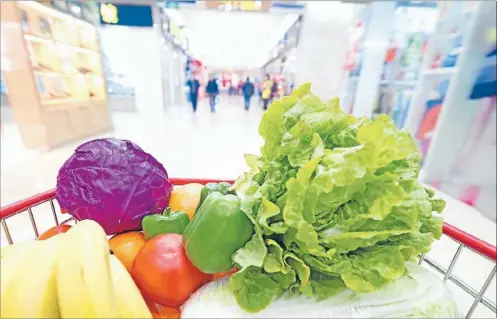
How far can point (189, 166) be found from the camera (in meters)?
3.05

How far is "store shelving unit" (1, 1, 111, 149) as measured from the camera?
344cm

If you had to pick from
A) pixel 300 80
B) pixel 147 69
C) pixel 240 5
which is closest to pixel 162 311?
pixel 240 5

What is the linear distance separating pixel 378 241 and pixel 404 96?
3796 mm

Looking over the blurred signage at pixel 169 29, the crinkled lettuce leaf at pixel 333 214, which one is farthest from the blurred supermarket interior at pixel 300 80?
the crinkled lettuce leaf at pixel 333 214

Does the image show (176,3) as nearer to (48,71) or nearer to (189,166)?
(48,71)

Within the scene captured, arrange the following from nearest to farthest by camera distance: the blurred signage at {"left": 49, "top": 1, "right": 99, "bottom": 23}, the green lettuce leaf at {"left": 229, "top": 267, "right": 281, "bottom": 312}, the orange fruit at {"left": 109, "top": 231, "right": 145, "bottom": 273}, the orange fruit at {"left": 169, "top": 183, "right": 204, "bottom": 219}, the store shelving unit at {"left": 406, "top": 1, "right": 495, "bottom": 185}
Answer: the green lettuce leaf at {"left": 229, "top": 267, "right": 281, "bottom": 312}, the orange fruit at {"left": 109, "top": 231, "right": 145, "bottom": 273}, the orange fruit at {"left": 169, "top": 183, "right": 204, "bottom": 219}, the store shelving unit at {"left": 406, "top": 1, "right": 495, "bottom": 185}, the blurred signage at {"left": 49, "top": 1, "right": 99, "bottom": 23}

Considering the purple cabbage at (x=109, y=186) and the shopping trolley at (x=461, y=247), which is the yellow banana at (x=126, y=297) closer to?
the purple cabbage at (x=109, y=186)

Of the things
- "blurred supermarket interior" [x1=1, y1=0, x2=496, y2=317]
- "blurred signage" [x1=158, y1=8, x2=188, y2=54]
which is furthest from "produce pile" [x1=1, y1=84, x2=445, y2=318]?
"blurred signage" [x1=158, y1=8, x2=188, y2=54]

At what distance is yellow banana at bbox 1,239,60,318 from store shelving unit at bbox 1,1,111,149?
13.3ft

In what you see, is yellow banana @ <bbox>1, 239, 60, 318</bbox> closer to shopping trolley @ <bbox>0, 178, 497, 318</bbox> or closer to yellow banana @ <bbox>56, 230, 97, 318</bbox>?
yellow banana @ <bbox>56, 230, 97, 318</bbox>

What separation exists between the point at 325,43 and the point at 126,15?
175 inches

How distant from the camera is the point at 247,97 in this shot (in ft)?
34.4

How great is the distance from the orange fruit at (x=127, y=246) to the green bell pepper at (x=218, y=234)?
0.16 metres

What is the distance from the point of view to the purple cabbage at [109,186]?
65 cm
